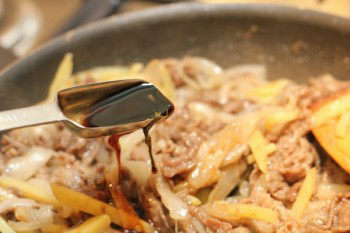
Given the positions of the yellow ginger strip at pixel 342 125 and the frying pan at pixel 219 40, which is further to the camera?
the frying pan at pixel 219 40

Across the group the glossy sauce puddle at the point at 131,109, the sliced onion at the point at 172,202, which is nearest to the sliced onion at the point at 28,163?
the glossy sauce puddle at the point at 131,109

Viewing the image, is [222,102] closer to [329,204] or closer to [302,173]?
[302,173]

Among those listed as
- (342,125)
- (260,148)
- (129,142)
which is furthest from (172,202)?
(342,125)

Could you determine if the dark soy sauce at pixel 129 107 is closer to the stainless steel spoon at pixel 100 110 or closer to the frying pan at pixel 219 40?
the stainless steel spoon at pixel 100 110

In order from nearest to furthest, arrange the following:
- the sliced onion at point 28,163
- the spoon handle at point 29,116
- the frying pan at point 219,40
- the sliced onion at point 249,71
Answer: the spoon handle at point 29,116 < the sliced onion at point 28,163 < the frying pan at point 219,40 < the sliced onion at point 249,71

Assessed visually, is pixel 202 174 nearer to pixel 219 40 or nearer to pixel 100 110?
pixel 100 110

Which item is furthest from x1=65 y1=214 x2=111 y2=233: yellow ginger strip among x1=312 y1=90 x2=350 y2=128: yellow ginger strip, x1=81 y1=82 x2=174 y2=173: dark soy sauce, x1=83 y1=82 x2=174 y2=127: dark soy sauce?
x1=312 y1=90 x2=350 y2=128: yellow ginger strip
